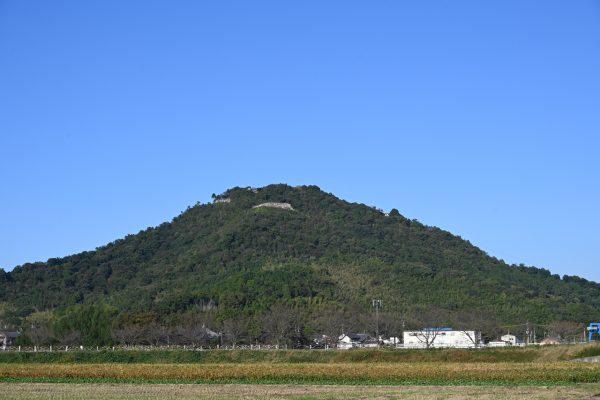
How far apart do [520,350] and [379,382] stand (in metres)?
33.8

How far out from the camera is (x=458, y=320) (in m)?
125

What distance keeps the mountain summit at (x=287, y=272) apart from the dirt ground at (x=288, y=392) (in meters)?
72.8

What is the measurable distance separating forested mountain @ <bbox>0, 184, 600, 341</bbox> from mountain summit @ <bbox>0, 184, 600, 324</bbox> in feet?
1.03

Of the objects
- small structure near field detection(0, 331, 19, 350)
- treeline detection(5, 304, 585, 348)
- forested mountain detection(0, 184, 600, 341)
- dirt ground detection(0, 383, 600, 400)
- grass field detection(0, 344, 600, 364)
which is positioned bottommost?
dirt ground detection(0, 383, 600, 400)

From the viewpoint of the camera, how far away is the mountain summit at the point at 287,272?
139250 millimetres

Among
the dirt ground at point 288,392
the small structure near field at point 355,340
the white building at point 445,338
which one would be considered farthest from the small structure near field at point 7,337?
the dirt ground at point 288,392

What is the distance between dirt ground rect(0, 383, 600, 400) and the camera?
43.8 metres

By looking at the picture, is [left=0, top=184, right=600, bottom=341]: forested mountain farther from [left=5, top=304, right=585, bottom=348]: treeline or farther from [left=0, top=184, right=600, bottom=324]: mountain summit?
[left=5, top=304, right=585, bottom=348]: treeline

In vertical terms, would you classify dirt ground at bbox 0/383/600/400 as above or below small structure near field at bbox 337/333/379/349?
below

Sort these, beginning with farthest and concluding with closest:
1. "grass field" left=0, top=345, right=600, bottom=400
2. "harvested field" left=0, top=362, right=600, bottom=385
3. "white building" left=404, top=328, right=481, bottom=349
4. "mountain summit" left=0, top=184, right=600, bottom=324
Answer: "mountain summit" left=0, top=184, right=600, bottom=324 < "white building" left=404, top=328, right=481, bottom=349 < "harvested field" left=0, top=362, right=600, bottom=385 < "grass field" left=0, top=345, right=600, bottom=400

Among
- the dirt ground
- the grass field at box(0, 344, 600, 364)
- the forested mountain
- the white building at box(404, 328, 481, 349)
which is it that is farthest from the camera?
the forested mountain

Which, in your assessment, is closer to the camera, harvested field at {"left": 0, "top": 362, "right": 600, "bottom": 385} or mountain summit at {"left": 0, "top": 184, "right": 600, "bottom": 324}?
harvested field at {"left": 0, "top": 362, "right": 600, "bottom": 385}

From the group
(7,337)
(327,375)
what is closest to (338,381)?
(327,375)

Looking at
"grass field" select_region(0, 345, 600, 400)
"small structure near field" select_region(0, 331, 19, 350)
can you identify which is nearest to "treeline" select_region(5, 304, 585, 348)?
"small structure near field" select_region(0, 331, 19, 350)
